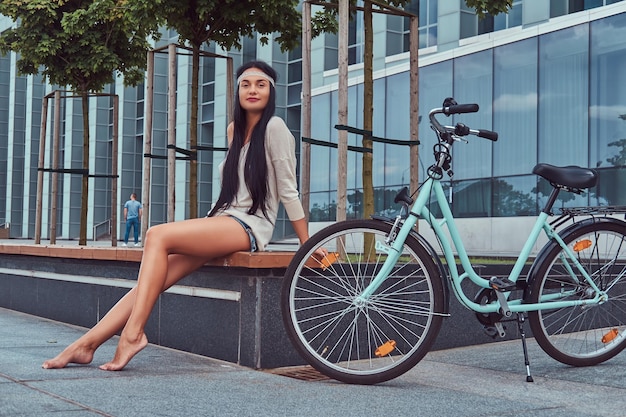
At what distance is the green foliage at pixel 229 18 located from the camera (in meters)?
8.42

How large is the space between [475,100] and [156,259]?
22300 millimetres

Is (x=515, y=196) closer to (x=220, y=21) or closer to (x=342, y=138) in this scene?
(x=220, y=21)

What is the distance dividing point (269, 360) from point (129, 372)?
79 centimetres

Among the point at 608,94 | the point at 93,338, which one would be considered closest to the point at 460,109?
the point at 93,338

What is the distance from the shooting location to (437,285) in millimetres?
4297

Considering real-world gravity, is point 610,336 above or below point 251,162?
below

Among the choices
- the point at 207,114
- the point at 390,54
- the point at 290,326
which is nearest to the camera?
the point at 290,326

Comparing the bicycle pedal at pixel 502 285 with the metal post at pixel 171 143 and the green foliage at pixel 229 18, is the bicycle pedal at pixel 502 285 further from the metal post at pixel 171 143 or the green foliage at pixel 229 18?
the green foliage at pixel 229 18

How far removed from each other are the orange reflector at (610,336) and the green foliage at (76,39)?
760cm

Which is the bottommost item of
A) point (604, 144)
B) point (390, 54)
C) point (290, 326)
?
point (290, 326)

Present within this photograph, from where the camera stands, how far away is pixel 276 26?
891 centimetres

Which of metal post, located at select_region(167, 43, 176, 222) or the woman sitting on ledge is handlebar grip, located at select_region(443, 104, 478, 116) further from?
metal post, located at select_region(167, 43, 176, 222)

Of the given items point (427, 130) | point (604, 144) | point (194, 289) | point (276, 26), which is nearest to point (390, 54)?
point (427, 130)

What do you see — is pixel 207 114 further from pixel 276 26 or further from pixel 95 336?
pixel 95 336
